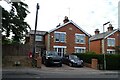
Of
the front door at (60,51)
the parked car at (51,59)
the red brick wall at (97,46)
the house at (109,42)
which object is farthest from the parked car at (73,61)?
the red brick wall at (97,46)

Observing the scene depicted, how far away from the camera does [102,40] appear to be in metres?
51.8

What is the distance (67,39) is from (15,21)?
1885cm

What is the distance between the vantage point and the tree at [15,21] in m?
29.8

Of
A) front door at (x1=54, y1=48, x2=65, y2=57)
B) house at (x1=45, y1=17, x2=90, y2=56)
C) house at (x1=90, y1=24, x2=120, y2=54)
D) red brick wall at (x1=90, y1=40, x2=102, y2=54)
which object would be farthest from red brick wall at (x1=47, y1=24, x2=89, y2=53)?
red brick wall at (x1=90, y1=40, x2=102, y2=54)

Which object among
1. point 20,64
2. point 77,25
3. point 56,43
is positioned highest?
point 77,25

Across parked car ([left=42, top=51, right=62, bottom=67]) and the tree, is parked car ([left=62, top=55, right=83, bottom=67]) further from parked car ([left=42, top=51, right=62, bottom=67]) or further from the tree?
the tree

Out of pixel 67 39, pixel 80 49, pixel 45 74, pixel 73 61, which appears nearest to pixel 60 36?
pixel 67 39

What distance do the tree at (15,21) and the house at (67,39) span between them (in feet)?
47.7

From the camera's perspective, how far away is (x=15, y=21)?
30656 mm

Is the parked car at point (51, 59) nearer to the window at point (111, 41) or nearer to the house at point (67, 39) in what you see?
the house at point (67, 39)

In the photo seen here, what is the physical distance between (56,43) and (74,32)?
4.33 metres

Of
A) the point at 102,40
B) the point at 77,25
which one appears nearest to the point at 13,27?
the point at 77,25

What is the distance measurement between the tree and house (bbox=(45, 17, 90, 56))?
14534mm

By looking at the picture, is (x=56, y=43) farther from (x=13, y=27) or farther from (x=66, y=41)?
(x=13, y=27)
